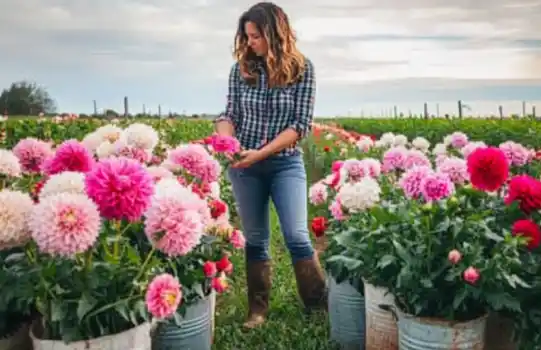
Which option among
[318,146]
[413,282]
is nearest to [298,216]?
[413,282]

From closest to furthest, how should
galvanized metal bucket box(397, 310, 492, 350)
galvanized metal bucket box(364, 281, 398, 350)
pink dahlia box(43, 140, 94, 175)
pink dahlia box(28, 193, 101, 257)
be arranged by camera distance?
pink dahlia box(28, 193, 101, 257), pink dahlia box(43, 140, 94, 175), galvanized metal bucket box(397, 310, 492, 350), galvanized metal bucket box(364, 281, 398, 350)

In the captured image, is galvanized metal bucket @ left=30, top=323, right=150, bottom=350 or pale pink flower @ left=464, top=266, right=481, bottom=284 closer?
galvanized metal bucket @ left=30, top=323, right=150, bottom=350

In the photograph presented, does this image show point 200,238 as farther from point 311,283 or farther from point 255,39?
point 311,283

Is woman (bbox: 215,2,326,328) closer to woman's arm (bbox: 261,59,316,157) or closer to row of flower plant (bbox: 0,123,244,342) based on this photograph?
woman's arm (bbox: 261,59,316,157)

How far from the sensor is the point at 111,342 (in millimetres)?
2164

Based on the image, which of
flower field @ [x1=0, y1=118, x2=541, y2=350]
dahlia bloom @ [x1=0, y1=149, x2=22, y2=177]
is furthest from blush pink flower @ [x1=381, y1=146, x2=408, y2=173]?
dahlia bloom @ [x1=0, y1=149, x2=22, y2=177]

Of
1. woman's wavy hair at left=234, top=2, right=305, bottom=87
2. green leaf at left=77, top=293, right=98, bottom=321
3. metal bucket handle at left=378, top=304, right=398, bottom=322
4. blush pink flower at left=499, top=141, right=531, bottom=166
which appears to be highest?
woman's wavy hair at left=234, top=2, right=305, bottom=87

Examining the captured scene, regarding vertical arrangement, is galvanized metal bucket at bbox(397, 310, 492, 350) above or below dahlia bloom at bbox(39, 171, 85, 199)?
below

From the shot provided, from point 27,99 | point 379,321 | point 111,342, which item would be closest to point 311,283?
point 379,321

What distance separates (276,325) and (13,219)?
244 centimetres

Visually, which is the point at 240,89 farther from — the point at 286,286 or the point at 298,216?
the point at 286,286

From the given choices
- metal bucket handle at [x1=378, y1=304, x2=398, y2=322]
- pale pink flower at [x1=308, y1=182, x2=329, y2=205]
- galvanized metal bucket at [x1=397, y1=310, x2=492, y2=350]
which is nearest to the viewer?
galvanized metal bucket at [x1=397, y1=310, x2=492, y2=350]

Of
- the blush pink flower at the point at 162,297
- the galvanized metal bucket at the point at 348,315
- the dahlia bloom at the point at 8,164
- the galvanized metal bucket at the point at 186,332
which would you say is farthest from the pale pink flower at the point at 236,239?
the blush pink flower at the point at 162,297

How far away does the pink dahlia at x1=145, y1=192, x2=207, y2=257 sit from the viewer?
6.57 ft
